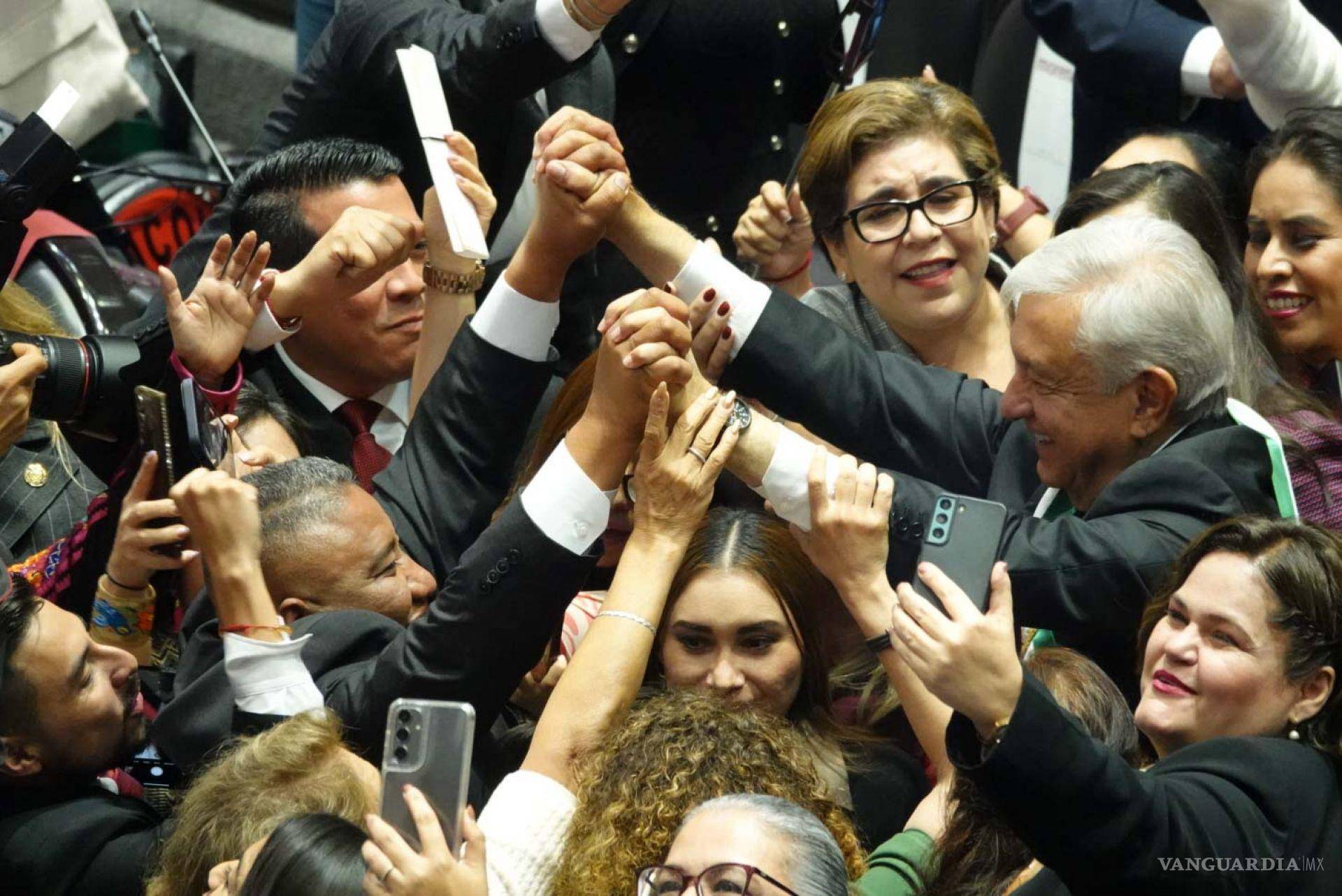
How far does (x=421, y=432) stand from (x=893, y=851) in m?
1.05

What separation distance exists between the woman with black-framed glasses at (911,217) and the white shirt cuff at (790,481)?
2.41ft

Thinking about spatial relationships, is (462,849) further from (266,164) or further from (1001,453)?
(266,164)

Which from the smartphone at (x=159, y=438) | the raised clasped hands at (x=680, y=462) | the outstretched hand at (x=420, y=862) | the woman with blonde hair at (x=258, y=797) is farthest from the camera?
the smartphone at (x=159, y=438)

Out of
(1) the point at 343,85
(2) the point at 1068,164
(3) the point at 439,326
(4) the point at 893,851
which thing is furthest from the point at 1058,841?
(2) the point at 1068,164

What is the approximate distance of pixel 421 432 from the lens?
3.09 meters

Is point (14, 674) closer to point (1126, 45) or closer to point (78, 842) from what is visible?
point (78, 842)

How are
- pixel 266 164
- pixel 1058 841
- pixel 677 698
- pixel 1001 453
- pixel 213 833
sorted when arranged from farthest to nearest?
pixel 266 164 < pixel 1001 453 < pixel 677 698 < pixel 213 833 < pixel 1058 841

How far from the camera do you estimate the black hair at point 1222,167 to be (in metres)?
3.44

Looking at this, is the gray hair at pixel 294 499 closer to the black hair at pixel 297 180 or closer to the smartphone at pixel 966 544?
the black hair at pixel 297 180

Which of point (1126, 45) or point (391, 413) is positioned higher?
point (1126, 45)

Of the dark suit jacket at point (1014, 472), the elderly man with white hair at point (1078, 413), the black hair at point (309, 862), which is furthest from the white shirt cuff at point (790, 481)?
the black hair at point (309, 862)

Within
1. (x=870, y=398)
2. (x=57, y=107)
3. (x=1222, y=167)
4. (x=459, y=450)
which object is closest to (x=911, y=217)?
(x=870, y=398)

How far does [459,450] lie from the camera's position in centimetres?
304

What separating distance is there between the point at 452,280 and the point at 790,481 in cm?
98
